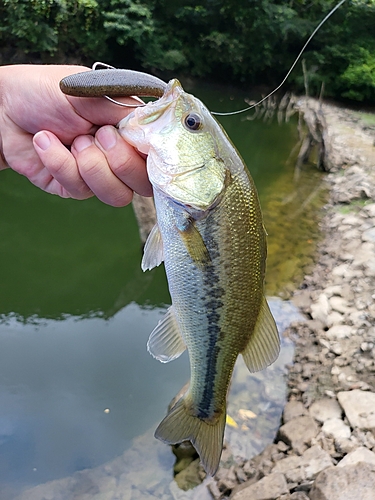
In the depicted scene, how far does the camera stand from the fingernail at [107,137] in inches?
70.0

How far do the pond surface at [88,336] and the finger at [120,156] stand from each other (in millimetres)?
2960

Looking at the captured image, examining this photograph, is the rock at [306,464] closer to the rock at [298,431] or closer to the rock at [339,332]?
the rock at [298,431]

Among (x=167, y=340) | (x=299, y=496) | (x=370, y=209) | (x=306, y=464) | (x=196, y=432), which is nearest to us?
(x=167, y=340)

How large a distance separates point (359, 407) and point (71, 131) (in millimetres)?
3509

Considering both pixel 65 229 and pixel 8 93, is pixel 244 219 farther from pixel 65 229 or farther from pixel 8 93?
pixel 65 229

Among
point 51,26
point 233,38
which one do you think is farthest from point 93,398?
point 233,38

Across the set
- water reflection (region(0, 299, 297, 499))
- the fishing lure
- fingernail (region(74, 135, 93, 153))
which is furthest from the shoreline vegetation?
the fishing lure

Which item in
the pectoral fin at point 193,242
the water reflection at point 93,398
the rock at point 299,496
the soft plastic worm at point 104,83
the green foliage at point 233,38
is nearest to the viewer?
the soft plastic worm at point 104,83

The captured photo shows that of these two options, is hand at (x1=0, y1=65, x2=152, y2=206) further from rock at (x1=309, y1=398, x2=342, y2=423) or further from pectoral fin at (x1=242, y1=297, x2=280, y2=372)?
rock at (x1=309, y1=398, x2=342, y2=423)

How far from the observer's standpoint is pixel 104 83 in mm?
1536

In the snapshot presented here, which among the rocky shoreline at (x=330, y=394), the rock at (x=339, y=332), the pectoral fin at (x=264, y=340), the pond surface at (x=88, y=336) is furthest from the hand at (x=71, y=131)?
the rock at (x=339, y=332)

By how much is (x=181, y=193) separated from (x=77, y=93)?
535 mm

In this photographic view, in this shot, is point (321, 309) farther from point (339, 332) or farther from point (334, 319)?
point (339, 332)

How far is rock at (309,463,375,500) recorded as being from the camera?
2723mm
